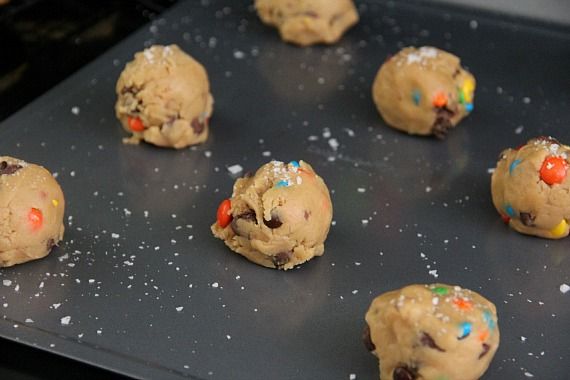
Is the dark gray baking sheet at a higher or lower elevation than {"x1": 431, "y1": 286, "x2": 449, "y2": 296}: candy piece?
lower

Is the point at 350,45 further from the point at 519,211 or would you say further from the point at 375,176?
the point at 519,211

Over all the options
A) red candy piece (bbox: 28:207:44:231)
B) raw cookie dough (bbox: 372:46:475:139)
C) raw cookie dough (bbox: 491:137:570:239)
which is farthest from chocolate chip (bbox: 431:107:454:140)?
red candy piece (bbox: 28:207:44:231)

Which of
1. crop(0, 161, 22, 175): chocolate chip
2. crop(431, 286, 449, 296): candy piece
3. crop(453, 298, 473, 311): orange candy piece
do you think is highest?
crop(453, 298, 473, 311): orange candy piece

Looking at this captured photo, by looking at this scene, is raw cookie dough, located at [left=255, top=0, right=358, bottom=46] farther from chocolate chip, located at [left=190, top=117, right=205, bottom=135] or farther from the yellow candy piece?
the yellow candy piece

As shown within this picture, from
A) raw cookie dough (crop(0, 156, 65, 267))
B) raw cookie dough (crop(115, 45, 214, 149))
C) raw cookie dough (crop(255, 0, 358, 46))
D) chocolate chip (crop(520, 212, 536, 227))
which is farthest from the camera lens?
raw cookie dough (crop(255, 0, 358, 46))

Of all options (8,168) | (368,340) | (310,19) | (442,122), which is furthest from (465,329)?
(310,19)

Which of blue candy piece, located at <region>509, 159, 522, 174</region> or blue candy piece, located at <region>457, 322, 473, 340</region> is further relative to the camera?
blue candy piece, located at <region>509, 159, 522, 174</region>

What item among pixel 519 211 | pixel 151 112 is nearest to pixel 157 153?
pixel 151 112
